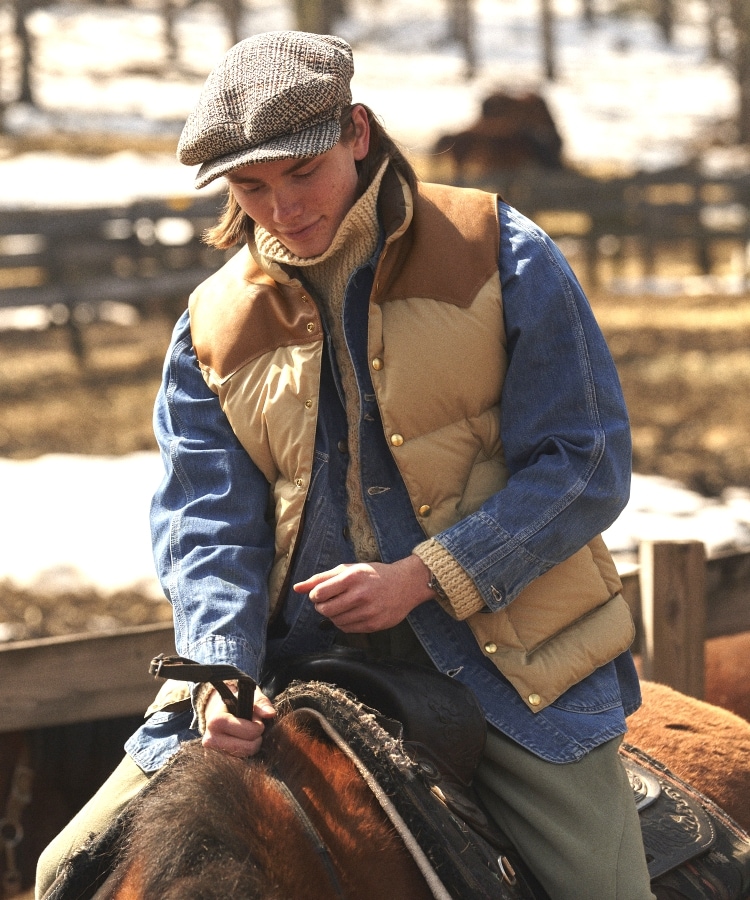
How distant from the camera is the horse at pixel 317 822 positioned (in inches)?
59.1

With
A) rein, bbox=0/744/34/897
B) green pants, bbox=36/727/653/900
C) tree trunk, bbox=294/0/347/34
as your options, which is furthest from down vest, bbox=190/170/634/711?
tree trunk, bbox=294/0/347/34

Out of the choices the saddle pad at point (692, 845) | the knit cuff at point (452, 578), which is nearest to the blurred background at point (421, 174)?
the knit cuff at point (452, 578)

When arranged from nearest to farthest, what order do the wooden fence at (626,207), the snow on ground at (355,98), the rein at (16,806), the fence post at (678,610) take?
the rein at (16,806) → the fence post at (678,610) → the snow on ground at (355,98) → the wooden fence at (626,207)

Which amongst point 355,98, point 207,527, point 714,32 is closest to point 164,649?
point 207,527

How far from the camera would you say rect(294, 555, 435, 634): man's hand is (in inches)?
74.2

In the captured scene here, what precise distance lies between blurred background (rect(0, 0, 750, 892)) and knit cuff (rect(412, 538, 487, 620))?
0.83 m

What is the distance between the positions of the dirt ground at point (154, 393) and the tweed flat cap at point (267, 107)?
397 cm

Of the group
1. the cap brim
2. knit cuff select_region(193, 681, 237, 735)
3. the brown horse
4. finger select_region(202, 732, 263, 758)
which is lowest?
the brown horse

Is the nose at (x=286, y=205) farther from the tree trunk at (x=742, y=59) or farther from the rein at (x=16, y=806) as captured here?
the tree trunk at (x=742, y=59)

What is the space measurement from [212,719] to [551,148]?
1979 centimetres

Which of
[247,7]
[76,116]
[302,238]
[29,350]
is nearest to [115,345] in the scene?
[29,350]

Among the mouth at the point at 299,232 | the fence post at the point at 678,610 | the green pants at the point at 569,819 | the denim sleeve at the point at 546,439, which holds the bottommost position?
the fence post at the point at 678,610

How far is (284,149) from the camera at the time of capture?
6.15 feet

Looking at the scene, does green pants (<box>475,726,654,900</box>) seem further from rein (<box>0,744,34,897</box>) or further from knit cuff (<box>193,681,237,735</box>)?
rein (<box>0,744,34,897</box>)
